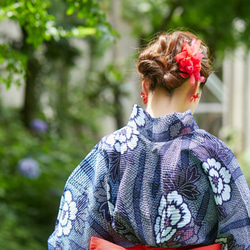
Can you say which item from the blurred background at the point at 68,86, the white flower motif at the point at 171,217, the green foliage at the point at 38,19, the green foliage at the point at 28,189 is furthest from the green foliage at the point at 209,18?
the white flower motif at the point at 171,217

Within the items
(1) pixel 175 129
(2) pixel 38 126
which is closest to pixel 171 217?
(1) pixel 175 129

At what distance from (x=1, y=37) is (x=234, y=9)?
3.01 meters


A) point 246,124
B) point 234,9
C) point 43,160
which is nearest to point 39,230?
point 43,160

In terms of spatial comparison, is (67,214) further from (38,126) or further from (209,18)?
(209,18)

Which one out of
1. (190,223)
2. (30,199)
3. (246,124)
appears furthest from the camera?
(246,124)

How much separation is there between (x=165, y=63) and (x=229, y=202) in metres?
0.55

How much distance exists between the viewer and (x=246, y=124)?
818 centimetres

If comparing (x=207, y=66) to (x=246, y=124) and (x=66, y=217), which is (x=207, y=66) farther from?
(x=246, y=124)

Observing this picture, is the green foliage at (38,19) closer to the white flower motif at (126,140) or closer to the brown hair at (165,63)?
the brown hair at (165,63)

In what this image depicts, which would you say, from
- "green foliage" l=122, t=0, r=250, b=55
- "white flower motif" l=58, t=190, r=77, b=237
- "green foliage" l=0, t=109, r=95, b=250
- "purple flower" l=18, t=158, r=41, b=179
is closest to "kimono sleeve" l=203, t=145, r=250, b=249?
"white flower motif" l=58, t=190, r=77, b=237

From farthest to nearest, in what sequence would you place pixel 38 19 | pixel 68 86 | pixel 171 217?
pixel 68 86
pixel 38 19
pixel 171 217

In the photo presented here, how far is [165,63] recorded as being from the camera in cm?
161

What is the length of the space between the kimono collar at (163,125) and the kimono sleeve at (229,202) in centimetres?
15

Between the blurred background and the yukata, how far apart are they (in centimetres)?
39
